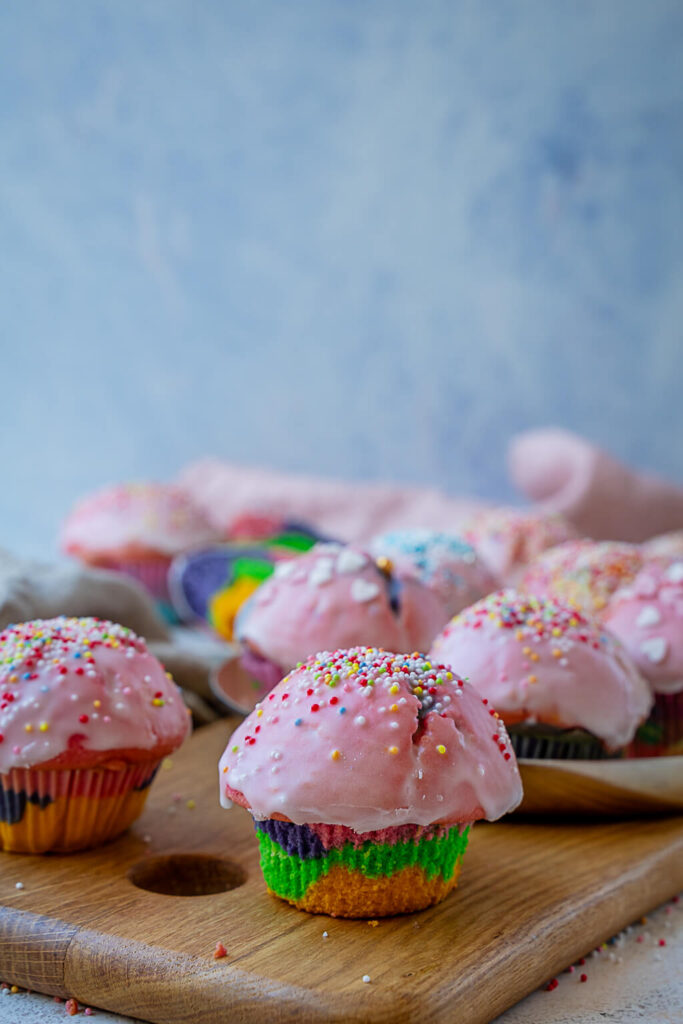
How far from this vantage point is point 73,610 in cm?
194

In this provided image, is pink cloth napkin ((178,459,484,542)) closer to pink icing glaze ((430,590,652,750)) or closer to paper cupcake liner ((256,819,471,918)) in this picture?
pink icing glaze ((430,590,652,750))

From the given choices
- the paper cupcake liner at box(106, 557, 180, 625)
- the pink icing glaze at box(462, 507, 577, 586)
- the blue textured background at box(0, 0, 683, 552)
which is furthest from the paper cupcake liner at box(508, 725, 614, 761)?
the blue textured background at box(0, 0, 683, 552)

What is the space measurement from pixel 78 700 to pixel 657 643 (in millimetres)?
896

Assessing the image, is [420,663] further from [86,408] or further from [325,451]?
[86,408]

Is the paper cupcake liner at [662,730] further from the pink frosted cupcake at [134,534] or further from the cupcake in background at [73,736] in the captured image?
the pink frosted cupcake at [134,534]

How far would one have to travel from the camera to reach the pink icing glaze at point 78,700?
1.27 metres

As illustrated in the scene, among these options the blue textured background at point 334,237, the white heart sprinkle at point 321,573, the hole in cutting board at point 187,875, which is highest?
the blue textured background at point 334,237

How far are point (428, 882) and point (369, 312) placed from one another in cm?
280

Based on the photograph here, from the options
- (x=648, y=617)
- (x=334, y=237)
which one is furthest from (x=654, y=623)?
(x=334, y=237)

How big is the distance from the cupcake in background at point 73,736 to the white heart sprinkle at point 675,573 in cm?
86

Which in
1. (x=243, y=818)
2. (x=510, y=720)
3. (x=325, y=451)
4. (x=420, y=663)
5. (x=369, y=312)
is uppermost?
(x=369, y=312)

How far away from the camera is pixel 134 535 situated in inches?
110

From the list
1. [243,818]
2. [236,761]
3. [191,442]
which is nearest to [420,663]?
[236,761]

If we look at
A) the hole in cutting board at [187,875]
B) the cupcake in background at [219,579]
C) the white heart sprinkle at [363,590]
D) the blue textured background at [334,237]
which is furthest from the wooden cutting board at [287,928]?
the blue textured background at [334,237]
